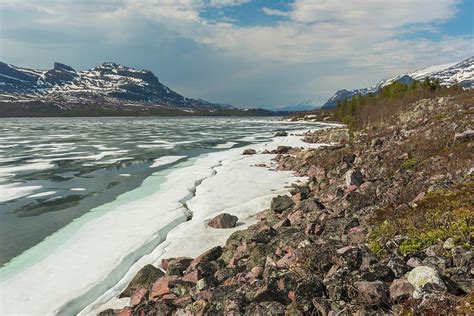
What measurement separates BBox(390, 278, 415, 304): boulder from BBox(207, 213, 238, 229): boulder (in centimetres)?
1142

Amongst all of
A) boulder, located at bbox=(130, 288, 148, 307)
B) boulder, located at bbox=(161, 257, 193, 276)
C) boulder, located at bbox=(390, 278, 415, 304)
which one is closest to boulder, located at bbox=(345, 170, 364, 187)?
boulder, located at bbox=(161, 257, 193, 276)

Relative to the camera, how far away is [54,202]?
79.8 ft

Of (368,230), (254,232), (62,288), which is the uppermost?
(368,230)

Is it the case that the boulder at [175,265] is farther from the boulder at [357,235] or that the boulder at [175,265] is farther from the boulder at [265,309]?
the boulder at [357,235]

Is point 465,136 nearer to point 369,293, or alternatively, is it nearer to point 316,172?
point 316,172

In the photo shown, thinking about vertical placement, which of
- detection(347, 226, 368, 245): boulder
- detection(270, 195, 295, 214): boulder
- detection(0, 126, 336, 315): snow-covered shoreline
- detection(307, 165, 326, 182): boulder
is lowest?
detection(0, 126, 336, 315): snow-covered shoreline

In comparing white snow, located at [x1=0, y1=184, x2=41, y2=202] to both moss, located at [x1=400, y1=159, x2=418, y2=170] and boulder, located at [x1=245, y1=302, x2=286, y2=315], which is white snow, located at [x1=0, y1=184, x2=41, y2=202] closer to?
boulder, located at [x1=245, y1=302, x2=286, y2=315]

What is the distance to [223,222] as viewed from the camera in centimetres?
1848

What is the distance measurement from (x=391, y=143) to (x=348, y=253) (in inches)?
872

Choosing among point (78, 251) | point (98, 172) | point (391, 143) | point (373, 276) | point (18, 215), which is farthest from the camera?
point (98, 172)

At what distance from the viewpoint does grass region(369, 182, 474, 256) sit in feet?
31.6

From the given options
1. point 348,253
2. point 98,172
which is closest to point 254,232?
point 348,253

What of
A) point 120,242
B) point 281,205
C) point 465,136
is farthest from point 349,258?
point 465,136

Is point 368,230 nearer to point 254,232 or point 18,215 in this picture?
point 254,232
